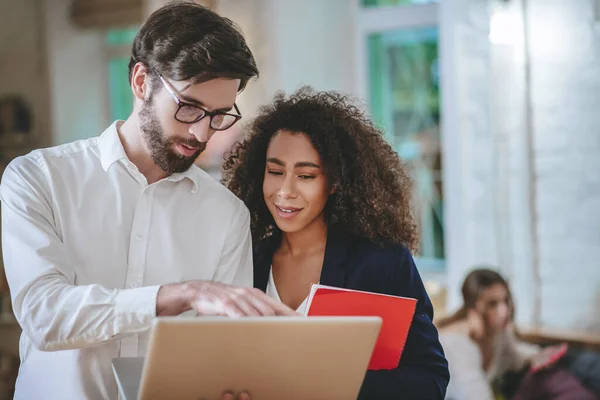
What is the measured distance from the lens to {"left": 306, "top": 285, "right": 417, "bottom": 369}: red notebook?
67.3 inches

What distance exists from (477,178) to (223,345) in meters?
3.16

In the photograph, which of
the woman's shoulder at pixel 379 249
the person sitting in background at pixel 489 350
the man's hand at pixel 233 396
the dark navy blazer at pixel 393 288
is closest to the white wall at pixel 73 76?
the person sitting in background at pixel 489 350

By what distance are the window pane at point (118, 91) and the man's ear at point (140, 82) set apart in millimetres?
Result: 4785

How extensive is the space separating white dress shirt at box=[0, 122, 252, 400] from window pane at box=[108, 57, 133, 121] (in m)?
4.77

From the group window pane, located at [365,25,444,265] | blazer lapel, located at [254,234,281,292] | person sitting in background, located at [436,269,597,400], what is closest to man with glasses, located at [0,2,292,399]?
blazer lapel, located at [254,234,281,292]

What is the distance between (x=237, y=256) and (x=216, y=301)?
0.50 m

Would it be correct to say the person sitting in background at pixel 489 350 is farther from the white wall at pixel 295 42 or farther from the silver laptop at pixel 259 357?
the silver laptop at pixel 259 357

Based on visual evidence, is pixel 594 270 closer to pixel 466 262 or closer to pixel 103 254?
pixel 466 262

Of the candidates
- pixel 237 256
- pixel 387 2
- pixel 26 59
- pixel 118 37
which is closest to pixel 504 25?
pixel 387 2

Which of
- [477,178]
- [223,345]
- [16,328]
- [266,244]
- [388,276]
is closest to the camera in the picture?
[223,345]

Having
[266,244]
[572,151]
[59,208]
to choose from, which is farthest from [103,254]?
[572,151]

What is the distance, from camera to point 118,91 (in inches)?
259

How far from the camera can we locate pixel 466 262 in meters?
4.31

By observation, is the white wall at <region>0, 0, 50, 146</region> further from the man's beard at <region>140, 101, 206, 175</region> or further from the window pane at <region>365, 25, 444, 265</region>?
the man's beard at <region>140, 101, 206, 175</region>
